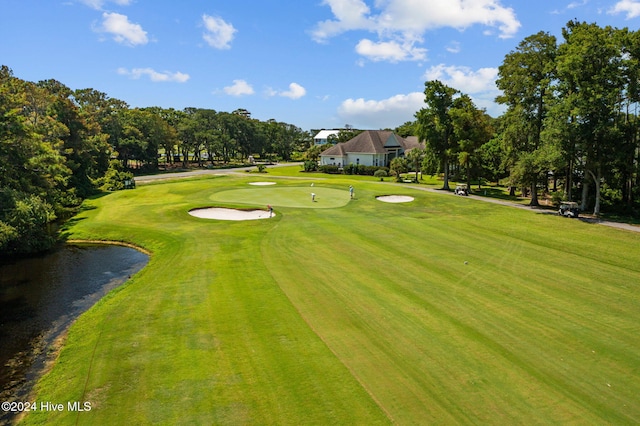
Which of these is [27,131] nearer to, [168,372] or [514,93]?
[168,372]

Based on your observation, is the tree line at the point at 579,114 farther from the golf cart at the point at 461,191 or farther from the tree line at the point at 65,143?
the tree line at the point at 65,143

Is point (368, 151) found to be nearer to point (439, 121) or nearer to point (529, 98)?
point (439, 121)

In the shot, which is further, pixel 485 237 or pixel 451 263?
pixel 485 237

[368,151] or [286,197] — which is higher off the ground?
[368,151]

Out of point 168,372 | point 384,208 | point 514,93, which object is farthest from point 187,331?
point 514,93

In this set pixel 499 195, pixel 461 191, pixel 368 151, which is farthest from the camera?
pixel 368 151

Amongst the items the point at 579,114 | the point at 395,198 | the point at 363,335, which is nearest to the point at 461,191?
the point at 395,198
